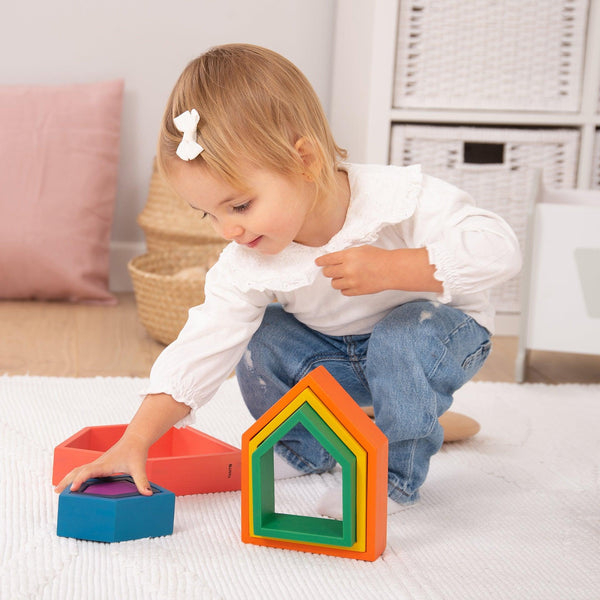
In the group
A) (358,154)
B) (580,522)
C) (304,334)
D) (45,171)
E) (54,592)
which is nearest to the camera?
(54,592)

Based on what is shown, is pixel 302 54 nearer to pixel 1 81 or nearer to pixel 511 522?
pixel 1 81

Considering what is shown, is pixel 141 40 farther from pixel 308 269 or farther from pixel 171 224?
pixel 308 269

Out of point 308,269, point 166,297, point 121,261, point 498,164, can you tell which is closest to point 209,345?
point 308,269

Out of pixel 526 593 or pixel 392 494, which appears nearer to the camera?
pixel 526 593

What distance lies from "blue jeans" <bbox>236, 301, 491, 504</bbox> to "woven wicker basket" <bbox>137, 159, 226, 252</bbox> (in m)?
0.88

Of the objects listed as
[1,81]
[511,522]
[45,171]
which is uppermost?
[1,81]

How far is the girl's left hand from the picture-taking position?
837mm

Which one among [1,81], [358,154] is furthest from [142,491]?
[1,81]

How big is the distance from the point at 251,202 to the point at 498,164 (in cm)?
101

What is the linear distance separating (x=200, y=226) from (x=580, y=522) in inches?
47.1

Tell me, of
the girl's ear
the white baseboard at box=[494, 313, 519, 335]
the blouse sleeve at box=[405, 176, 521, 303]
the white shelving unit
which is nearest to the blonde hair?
the girl's ear

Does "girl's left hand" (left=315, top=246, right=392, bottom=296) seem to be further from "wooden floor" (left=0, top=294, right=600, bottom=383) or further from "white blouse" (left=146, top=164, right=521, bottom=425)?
"wooden floor" (left=0, top=294, right=600, bottom=383)

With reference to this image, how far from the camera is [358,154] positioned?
5.62ft

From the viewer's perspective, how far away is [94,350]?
1.52 m
